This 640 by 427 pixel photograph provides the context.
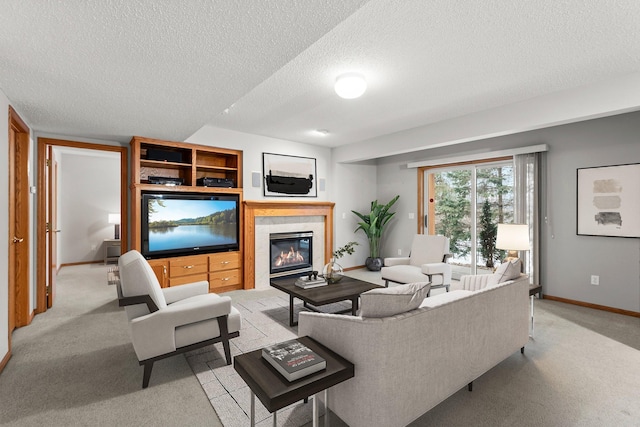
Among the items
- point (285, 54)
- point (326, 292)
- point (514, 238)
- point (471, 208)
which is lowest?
point (326, 292)

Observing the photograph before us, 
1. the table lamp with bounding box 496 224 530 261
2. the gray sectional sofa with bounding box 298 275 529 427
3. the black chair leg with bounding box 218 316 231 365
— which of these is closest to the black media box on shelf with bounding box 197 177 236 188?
the black chair leg with bounding box 218 316 231 365

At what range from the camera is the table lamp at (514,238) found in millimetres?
3197

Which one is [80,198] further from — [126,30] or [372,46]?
[372,46]

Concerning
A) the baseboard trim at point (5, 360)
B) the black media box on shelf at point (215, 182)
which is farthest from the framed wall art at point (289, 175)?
the baseboard trim at point (5, 360)

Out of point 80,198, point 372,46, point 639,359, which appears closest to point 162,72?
point 372,46

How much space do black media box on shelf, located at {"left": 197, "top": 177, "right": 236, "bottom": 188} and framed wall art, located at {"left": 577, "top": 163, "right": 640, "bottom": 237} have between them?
4758mm

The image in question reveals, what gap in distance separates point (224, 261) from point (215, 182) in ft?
3.93

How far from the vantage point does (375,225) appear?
6.14 meters

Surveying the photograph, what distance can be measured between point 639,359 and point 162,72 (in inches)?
169

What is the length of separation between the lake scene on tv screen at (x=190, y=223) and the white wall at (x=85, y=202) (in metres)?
3.76

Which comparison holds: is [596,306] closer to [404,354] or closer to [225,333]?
[404,354]

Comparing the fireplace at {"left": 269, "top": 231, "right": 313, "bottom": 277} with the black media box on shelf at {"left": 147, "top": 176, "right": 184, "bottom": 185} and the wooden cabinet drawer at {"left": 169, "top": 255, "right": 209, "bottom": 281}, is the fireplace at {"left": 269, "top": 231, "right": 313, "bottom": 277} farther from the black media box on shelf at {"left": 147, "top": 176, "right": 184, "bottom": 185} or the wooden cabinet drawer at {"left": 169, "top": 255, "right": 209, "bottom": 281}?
the black media box on shelf at {"left": 147, "top": 176, "right": 184, "bottom": 185}

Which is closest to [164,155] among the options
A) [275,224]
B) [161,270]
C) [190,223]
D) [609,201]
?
[190,223]

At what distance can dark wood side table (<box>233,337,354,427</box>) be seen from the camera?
1232 mm
